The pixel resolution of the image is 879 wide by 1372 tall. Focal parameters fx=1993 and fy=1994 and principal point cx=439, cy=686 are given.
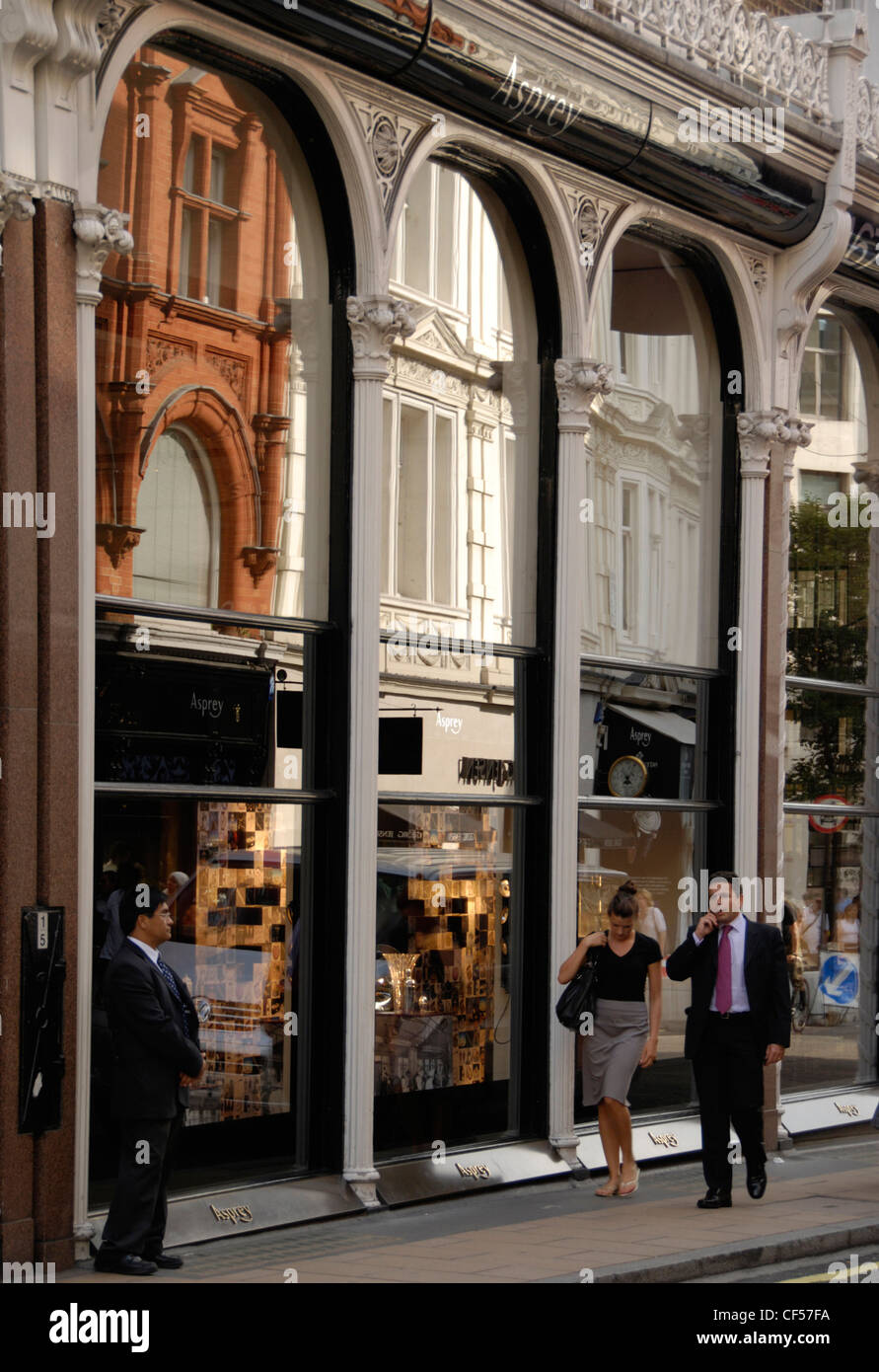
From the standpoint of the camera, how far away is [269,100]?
37.9 feet

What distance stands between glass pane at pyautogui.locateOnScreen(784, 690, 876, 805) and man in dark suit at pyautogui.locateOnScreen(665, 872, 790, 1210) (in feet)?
15.3

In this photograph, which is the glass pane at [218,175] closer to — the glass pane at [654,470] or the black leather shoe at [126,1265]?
the glass pane at [654,470]

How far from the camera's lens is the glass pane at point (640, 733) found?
545 inches

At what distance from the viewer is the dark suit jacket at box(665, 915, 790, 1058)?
11.7 metres

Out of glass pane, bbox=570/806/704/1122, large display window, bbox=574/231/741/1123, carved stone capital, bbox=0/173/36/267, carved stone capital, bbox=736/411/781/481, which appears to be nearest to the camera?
carved stone capital, bbox=0/173/36/267

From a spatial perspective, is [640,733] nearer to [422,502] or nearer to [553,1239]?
[422,502]

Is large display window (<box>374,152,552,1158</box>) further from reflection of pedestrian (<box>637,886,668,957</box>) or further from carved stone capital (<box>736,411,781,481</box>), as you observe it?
carved stone capital (<box>736,411,781,481</box>)

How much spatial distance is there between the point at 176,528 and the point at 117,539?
1.60ft

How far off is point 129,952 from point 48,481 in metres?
2.30

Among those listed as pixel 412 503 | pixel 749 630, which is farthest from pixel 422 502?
pixel 749 630

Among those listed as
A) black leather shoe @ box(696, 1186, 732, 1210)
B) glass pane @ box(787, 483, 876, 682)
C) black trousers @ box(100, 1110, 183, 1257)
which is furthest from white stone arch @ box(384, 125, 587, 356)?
black trousers @ box(100, 1110, 183, 1257)

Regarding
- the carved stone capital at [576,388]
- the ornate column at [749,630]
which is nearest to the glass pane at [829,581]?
the ornate column at [749,630]

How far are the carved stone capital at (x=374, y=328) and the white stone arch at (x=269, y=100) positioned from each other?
12cm

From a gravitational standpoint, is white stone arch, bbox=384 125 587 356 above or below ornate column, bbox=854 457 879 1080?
above
